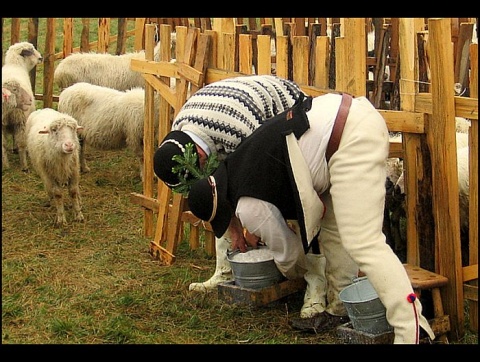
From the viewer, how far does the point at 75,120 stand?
317 inches

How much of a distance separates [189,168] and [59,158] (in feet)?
11.9

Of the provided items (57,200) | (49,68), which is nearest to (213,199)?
(57,200)

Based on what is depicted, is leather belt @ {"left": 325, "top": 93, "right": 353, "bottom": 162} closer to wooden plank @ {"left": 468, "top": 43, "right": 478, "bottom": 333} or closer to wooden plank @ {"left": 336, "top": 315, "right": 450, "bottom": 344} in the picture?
wooden plank @ {"left": 468, "top": 43, "right": 478, "bottom": 333}

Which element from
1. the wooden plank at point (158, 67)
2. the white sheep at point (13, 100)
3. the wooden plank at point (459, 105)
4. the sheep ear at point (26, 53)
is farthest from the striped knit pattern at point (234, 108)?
the sheep ear at point (26, 53)

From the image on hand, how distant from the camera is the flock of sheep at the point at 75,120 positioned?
7.73 metres

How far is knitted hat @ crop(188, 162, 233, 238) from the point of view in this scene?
4.21 meters

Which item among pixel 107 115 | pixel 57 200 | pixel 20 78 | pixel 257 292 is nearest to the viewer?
pixel 257 292

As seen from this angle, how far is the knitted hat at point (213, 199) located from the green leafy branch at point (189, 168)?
20 cm

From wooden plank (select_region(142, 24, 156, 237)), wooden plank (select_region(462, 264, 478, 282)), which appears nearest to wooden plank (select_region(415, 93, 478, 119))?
wooden plank (select_region(462, 264, 478, 282))

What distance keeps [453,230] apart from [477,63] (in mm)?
950

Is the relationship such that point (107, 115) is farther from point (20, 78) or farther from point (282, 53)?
point (282, 53)

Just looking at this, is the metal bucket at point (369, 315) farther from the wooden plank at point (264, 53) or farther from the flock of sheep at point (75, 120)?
the wooden plank at point (264, 53)

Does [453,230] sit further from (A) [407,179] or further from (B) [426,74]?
(B) [426,74]

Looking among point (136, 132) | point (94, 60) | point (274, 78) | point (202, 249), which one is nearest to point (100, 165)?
point (136, 132)
